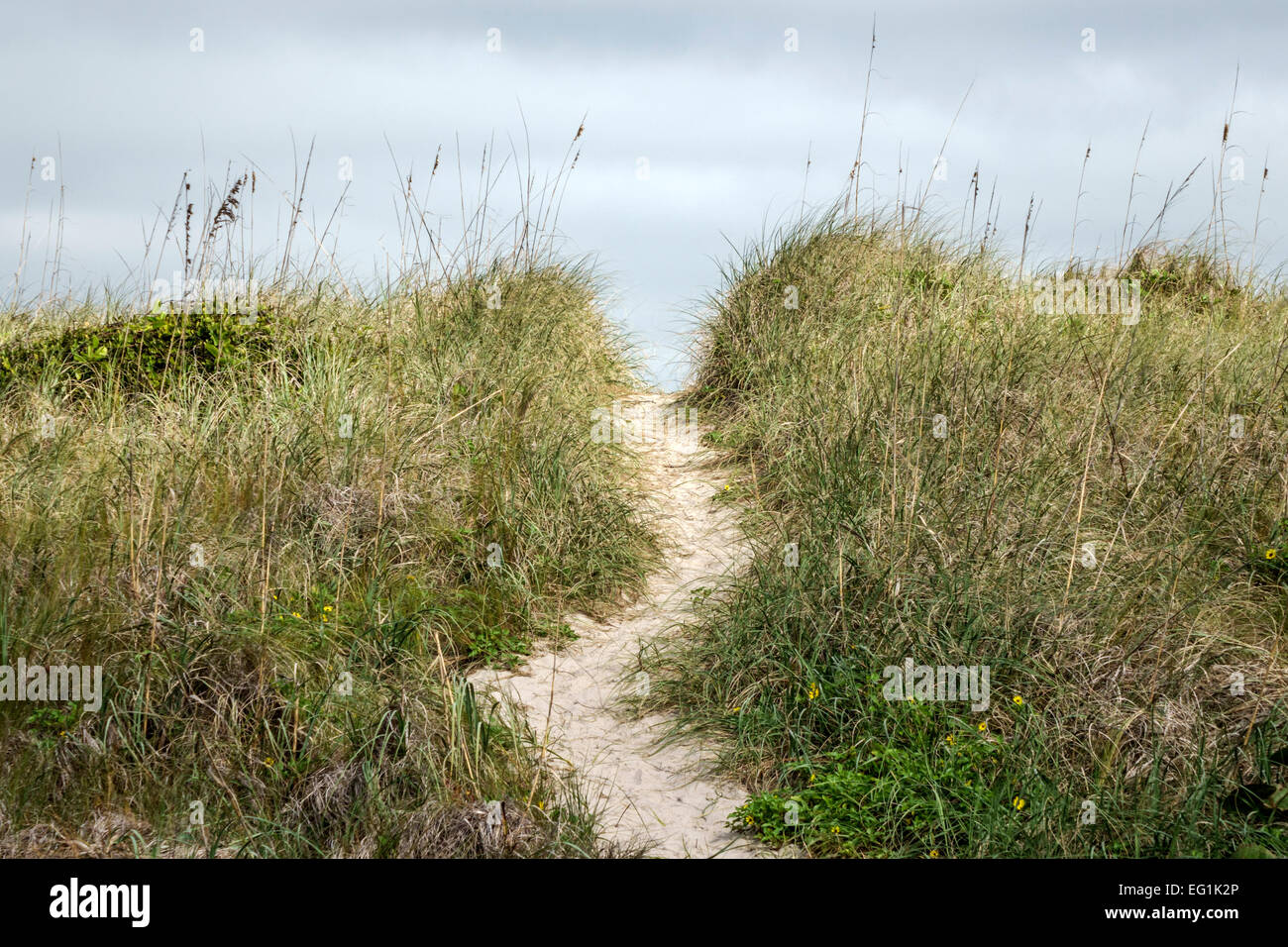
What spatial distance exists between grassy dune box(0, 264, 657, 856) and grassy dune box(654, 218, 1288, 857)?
1149 mm

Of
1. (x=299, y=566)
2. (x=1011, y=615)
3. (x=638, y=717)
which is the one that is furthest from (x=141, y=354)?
(x=1011, y=615)

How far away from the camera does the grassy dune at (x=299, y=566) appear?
427 cm

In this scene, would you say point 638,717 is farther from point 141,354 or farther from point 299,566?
→ point 141,354

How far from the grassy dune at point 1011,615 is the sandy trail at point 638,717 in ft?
0.61

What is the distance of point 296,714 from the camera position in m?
4.57

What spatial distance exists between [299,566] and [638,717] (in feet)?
6.80

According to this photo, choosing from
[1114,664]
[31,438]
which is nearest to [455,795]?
[1114,664]

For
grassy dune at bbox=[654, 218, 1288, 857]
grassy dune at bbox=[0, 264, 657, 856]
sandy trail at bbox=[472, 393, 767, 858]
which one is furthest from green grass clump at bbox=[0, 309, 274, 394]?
grassy dune at bbox=[654, 218, 1288, 857]

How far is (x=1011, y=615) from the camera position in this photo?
4961 millimetres

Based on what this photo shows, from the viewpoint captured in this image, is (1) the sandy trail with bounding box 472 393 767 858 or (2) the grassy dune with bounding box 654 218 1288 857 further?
(1) the sandy trail with bounding box 472 393 767 858

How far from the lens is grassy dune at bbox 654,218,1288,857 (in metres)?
4.27

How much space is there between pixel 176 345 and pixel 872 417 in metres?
5.60

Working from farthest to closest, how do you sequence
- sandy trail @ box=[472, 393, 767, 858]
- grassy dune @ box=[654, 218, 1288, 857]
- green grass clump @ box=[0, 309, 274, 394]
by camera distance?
green grass clump @ box=[0, 309, 274, 394] → sandy trail @ box=[472, 393, 767, 858] → grassy dune @ box=[654, 218, 1288, 857]

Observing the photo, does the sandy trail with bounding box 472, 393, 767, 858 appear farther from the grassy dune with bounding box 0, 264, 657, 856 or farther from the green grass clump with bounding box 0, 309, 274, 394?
the green grass clump with bounding box 0, 309, 274, 394
